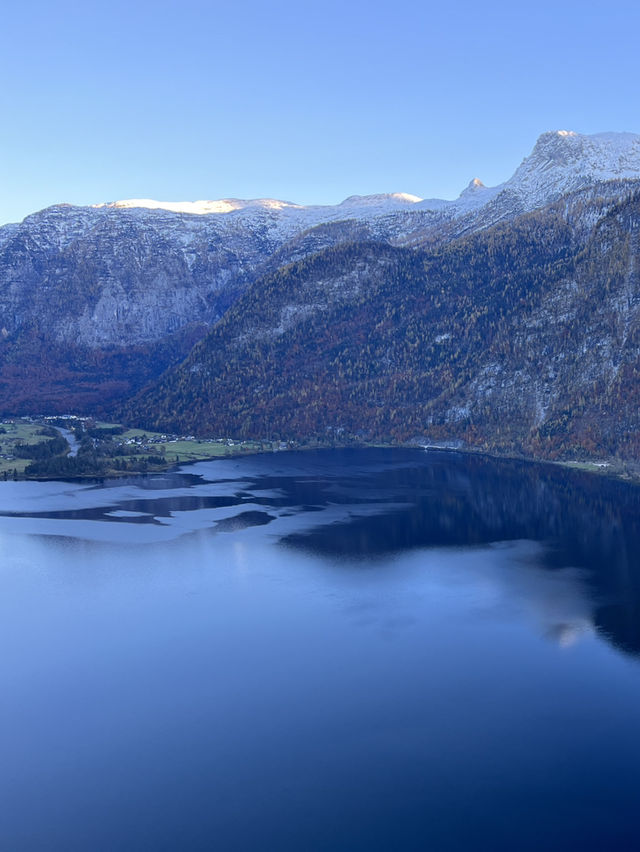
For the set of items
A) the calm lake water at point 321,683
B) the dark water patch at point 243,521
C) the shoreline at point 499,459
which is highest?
the shoreline at point 499,459

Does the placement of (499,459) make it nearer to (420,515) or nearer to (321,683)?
(420,515)

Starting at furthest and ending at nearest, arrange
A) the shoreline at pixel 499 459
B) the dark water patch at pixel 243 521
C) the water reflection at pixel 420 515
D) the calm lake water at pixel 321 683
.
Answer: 1. the shoreline at pixel 499 459
2. the dark water patch at pixel 243 521
3. the water reflection at pixel 420 515
4. the calm lake water at pixel 321 683

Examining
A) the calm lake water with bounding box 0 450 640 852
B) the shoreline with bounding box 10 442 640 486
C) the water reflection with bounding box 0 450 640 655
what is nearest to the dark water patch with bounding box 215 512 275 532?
the water reflection with bounding box 0 450 640 655

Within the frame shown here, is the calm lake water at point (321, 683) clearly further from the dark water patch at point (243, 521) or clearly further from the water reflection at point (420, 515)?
the dark water patch at point (243, 521)

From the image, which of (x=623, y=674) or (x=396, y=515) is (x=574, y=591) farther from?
(x=396, y=515)

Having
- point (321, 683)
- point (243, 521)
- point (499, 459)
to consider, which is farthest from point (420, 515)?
point (321, 683)

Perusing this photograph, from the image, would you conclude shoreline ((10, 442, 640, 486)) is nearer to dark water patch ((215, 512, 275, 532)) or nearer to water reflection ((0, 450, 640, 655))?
water reflection ((0, 450, 640, 655))

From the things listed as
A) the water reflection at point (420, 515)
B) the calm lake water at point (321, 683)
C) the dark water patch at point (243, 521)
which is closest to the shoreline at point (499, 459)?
the water reflection at point (420, 515)

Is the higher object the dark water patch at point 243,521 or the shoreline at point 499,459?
the shoreline at point 499,459

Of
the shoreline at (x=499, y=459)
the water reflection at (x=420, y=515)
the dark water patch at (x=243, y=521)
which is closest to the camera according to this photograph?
the water reflection at (x=420, y=515)
